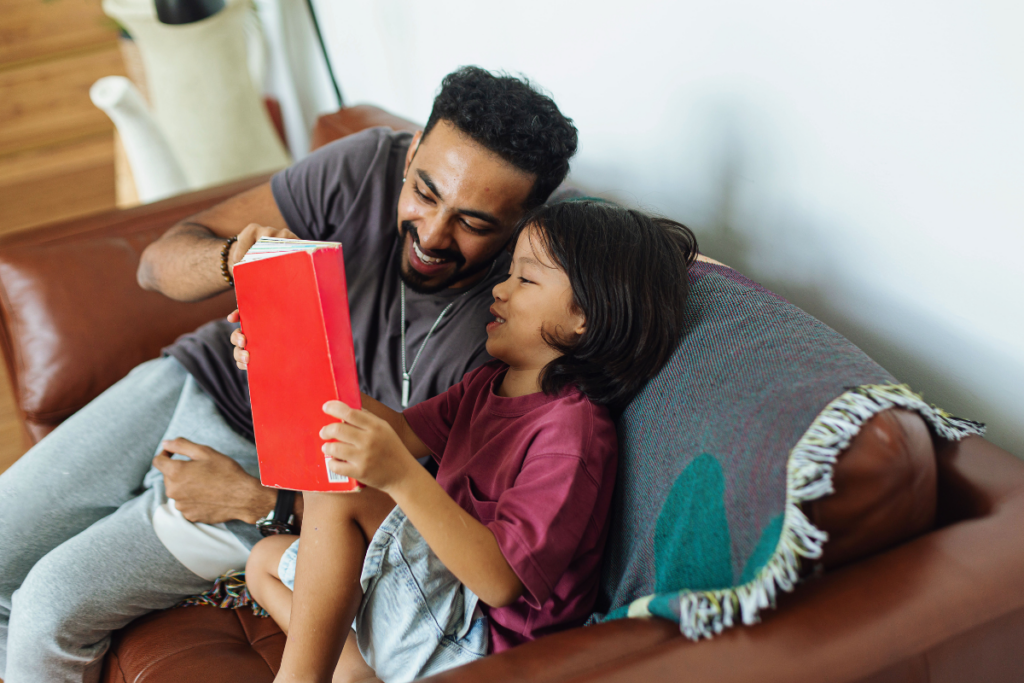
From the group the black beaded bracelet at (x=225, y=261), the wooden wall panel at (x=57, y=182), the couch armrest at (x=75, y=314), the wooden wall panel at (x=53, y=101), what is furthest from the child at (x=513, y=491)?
the wooden wall panel at (x=53, y=101)

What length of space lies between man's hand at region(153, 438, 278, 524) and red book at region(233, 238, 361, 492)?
1.25ft

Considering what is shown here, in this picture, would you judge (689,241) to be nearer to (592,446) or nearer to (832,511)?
(592,446)

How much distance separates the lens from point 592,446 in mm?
873

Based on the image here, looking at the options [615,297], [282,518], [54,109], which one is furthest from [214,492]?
[54,109]

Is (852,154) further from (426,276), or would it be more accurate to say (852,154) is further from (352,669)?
(352,669)

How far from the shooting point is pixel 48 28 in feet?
12.9

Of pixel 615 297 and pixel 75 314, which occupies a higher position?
pixel 615 297

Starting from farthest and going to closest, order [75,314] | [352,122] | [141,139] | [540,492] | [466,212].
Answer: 1. [141,139]
2. [352,122]
3. [75,314]
4. [466,212]
5. [540,492]

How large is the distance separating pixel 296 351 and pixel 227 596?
2.05 ft

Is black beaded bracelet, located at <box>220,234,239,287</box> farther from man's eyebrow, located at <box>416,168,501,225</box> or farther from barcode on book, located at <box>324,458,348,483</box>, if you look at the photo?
barcode on book, located at <box>324,458,348,483</box>

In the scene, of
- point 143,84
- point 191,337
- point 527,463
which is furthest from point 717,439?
point 143,84

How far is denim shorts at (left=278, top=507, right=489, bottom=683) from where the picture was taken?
0.87 m

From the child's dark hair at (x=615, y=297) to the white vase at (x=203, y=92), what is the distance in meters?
1.99

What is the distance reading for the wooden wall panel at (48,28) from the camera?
3.84 meters
